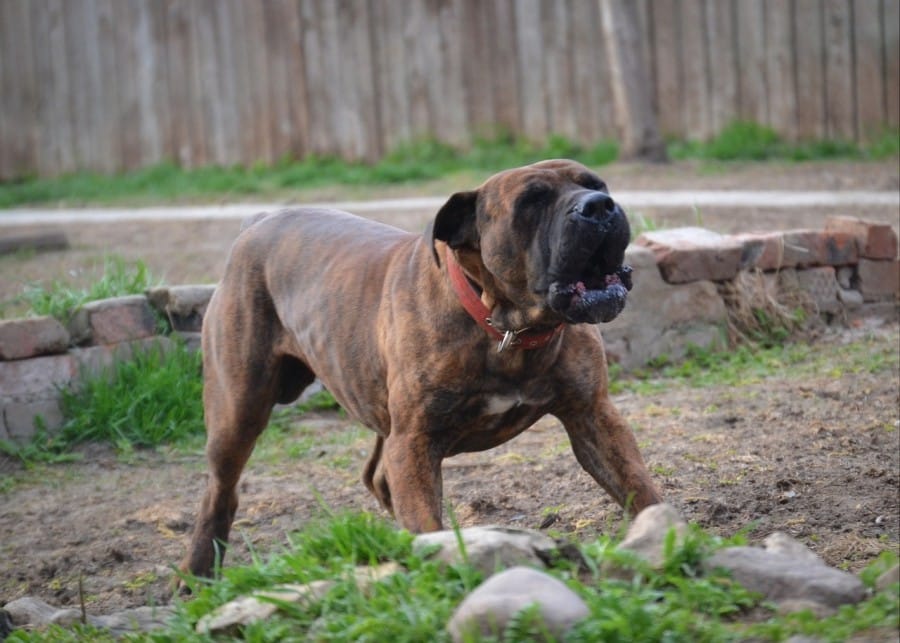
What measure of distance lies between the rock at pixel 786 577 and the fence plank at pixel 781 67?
33.6 feet

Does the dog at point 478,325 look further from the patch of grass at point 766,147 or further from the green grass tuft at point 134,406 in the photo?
the patch of grass at point 766,147

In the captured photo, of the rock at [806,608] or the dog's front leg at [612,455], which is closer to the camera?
the rock at [806,608]

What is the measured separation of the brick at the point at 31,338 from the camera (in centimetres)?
759

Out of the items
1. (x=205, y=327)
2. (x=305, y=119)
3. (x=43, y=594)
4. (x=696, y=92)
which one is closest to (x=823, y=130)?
(x=696, y=92)

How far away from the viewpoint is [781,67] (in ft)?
43.5

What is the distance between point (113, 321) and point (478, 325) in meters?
3.79

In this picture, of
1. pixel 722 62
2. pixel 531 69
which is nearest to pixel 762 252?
pixel 722 62

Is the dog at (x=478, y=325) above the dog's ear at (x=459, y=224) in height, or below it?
below

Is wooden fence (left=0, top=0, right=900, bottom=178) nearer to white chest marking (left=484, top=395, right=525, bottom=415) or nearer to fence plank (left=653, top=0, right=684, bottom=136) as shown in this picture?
fence plank (left=653, top=0, right=684, bottom=136)

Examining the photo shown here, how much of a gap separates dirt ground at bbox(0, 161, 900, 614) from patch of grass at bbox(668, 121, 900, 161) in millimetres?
4257

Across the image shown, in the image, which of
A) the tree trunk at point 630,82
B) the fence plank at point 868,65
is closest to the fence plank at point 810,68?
the fence plank at point 868,65

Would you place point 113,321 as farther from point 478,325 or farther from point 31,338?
point 478,325

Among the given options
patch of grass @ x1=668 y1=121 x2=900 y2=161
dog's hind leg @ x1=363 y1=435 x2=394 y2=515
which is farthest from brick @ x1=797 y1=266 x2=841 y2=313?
patch of grass @ x1=668 y1=121 x2=900 y2=161

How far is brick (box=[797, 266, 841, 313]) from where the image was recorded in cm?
880
